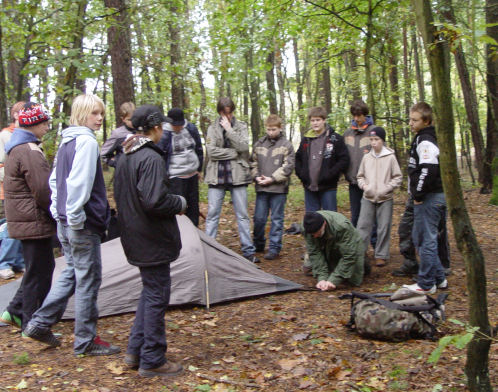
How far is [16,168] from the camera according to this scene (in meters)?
4.40

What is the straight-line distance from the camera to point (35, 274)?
14.6 ft

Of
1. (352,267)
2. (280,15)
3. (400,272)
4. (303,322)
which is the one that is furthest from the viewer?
(280,15)

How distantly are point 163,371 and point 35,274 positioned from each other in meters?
1.61

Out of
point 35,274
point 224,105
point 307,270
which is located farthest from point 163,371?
point 224,105

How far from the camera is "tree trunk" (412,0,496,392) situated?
2.77 meters

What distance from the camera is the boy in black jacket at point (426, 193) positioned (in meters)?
5.16

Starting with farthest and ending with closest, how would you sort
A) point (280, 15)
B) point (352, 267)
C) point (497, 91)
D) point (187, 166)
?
point (497, 91), point (280, 15), point (187, 166), point (352, 267)

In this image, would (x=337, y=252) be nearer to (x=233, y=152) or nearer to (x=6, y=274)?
(x=233, y=152)

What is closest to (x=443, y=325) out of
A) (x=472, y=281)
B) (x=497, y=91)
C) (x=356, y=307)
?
(x=356, y=307)

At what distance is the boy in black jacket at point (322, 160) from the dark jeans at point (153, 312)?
359 centimetres

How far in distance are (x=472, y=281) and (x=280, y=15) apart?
7.54 m

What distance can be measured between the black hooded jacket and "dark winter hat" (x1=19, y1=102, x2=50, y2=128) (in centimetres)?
135

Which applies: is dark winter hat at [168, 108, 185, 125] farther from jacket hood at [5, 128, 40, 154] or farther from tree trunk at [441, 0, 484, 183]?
tree trunk at [441, 0, 484, 183]

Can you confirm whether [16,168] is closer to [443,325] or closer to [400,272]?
[443,325]
